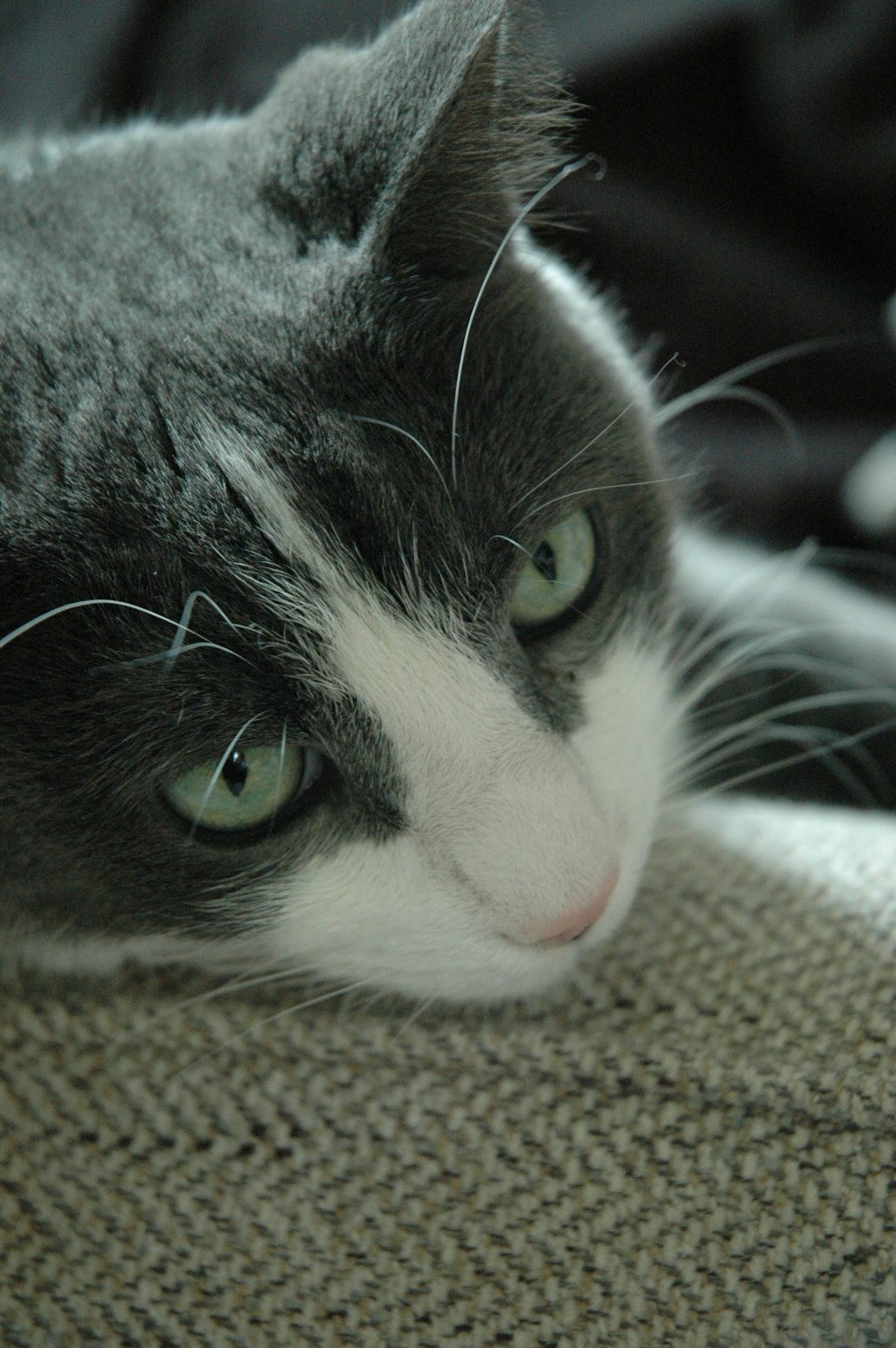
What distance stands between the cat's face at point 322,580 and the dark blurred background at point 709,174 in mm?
710

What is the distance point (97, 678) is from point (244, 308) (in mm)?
262

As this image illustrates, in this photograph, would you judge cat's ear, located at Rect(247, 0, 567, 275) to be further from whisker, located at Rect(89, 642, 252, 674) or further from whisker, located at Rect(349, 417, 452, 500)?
whisker, located at Rect(89, 642, 252, 674)

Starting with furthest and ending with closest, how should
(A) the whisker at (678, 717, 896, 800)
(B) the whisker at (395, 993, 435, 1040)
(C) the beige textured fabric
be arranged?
1. (A) the whisker at (678, 717, 896, 800)
2. (B) the whisker at (395, 993, 435, 1040)
3. (C) the beige textured fabric

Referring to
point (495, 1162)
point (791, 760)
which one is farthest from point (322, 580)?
point (791, 760)

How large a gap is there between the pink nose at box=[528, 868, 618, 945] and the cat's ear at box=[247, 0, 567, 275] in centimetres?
44

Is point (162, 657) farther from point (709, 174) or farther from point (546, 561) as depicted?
point (709, 174)

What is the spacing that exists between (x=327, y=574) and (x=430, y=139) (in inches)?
11.0

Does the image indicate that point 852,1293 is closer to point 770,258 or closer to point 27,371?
point 27,371

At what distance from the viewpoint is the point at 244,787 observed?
0.75 meters

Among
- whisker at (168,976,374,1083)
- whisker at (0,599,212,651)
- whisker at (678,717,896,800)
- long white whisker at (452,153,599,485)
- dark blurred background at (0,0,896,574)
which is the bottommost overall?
whisker at (168,976,374,1083)

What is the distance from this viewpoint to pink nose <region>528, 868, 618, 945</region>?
720mm

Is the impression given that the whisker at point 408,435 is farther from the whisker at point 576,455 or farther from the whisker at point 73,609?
the whisker at point 73,609

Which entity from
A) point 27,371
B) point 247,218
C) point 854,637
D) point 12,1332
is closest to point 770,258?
point 854,637

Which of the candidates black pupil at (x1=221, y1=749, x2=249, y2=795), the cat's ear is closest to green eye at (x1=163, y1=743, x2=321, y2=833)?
black pupil at (x1=221, y1=749, x2=249, y2=795)
